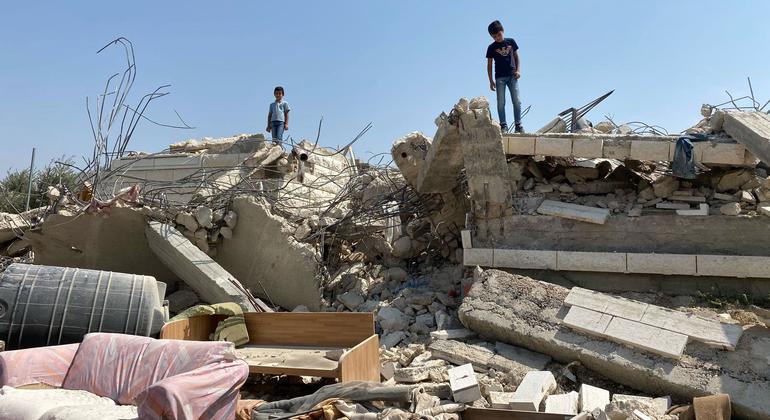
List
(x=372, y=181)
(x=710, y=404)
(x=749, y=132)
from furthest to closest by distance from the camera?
(x=372, y=181) < (x=749, y=132) < (x=710, y=404)

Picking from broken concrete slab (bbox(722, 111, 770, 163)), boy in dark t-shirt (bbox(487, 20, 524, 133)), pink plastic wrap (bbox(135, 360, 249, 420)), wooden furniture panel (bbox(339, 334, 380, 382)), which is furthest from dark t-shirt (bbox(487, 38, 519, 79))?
pink plastic wrap (bbox(135, 360, 249, 420))

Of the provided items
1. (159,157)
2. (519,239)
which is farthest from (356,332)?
(159,157)

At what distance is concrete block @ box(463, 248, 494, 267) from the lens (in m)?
7.21

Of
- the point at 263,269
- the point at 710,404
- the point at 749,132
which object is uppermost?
the point at 749,132

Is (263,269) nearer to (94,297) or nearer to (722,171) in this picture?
(94,297)

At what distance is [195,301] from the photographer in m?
8.36

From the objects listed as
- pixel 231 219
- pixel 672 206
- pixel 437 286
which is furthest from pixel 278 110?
pixel 672 206

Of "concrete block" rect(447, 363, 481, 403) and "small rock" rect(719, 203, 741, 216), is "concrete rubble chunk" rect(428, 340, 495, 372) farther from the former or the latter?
"small rock" rect(719, 203, 741, 216)

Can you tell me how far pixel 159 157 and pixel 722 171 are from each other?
10465 mm

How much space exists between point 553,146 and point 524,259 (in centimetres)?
130

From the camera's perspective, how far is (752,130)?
20.9 ft

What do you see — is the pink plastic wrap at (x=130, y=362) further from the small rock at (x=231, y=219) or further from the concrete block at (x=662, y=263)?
the concrete block at (x=662, y=263)

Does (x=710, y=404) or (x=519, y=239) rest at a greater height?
(x=519, y=239)

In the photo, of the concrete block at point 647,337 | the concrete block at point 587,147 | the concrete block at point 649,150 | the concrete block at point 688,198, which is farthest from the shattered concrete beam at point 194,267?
the concrete block at point 688,198
